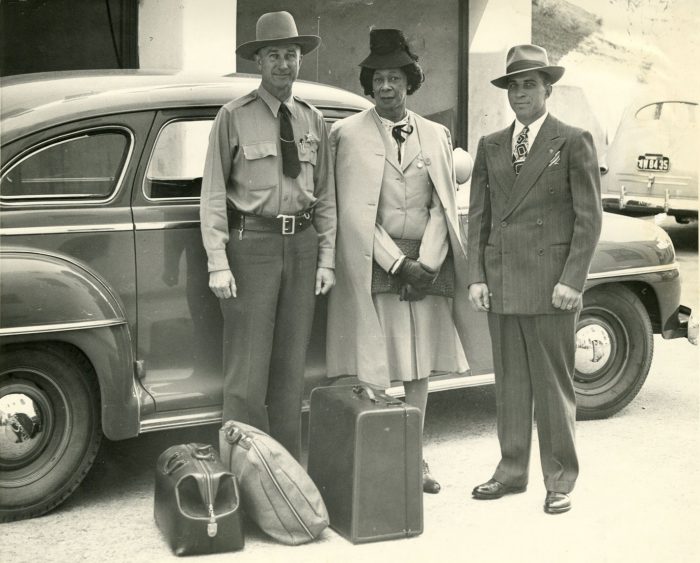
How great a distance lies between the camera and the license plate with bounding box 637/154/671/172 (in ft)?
20.1

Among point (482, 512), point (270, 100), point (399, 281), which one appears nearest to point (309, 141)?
point (270, 100)

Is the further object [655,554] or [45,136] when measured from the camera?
[45,136]

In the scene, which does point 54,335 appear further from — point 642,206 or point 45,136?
point 642,206

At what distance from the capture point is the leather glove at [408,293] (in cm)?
409

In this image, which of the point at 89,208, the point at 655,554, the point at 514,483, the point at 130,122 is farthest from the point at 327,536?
the point at 130,122

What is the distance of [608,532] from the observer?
143 inches

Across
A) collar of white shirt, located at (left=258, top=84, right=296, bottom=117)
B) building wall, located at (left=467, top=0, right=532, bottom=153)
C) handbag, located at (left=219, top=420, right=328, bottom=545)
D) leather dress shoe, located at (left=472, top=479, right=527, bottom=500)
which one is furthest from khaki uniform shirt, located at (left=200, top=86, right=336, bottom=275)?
building wall, located at (left=467, top=0, right=532, bottom=153)

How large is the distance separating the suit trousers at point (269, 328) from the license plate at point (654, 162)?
309cm

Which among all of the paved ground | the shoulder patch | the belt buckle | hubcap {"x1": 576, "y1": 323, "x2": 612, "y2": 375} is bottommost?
the paved ground

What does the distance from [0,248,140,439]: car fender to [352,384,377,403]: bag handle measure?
92cm

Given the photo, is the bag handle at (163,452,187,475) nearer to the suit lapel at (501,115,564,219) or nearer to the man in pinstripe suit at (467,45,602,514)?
the man in pinstripe suit at (467,45,602,514)

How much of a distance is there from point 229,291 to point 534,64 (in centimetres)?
155

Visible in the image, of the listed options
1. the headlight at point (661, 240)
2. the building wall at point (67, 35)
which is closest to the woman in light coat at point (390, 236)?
the headlight at point (661, 240)

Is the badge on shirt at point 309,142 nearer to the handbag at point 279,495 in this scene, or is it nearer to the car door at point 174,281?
the car door at point 174,281
